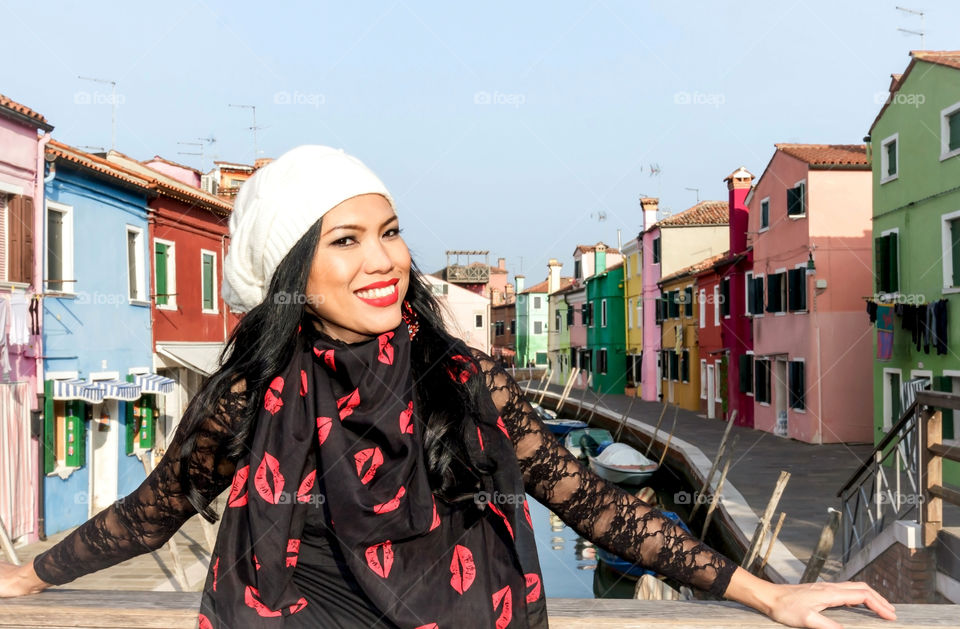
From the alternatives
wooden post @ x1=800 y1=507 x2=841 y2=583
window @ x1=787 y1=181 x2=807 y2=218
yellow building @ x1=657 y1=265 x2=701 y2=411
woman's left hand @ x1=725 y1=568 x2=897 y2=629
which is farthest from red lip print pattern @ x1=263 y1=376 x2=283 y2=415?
yellow building @ x1=657 y1=265 x2=701 y2=411

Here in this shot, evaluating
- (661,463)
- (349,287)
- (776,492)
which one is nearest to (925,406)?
(776,492)

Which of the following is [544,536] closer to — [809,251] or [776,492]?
[809,251]

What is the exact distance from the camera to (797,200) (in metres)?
20.1

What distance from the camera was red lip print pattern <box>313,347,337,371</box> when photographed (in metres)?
1.50

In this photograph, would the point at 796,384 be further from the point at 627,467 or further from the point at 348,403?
the point at 348,403

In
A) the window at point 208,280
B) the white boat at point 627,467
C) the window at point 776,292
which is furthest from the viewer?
the window at point 776,292

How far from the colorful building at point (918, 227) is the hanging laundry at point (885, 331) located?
0.08ft

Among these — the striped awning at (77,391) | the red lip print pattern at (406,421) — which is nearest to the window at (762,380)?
the striped awning at (77,391)

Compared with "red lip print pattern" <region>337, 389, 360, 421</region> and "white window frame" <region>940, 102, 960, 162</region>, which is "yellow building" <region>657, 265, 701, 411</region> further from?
"red lip print pattern" <region>337, 389, 360, 421</region>

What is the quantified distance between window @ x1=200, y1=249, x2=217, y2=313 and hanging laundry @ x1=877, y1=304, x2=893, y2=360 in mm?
12461

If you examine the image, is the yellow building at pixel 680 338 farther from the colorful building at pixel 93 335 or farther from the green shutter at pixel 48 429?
the green shutter at pixel 48 429

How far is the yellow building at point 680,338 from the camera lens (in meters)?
30.2

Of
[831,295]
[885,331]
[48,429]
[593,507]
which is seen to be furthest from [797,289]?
[593,507]

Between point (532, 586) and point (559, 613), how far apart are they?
87 millimetres
